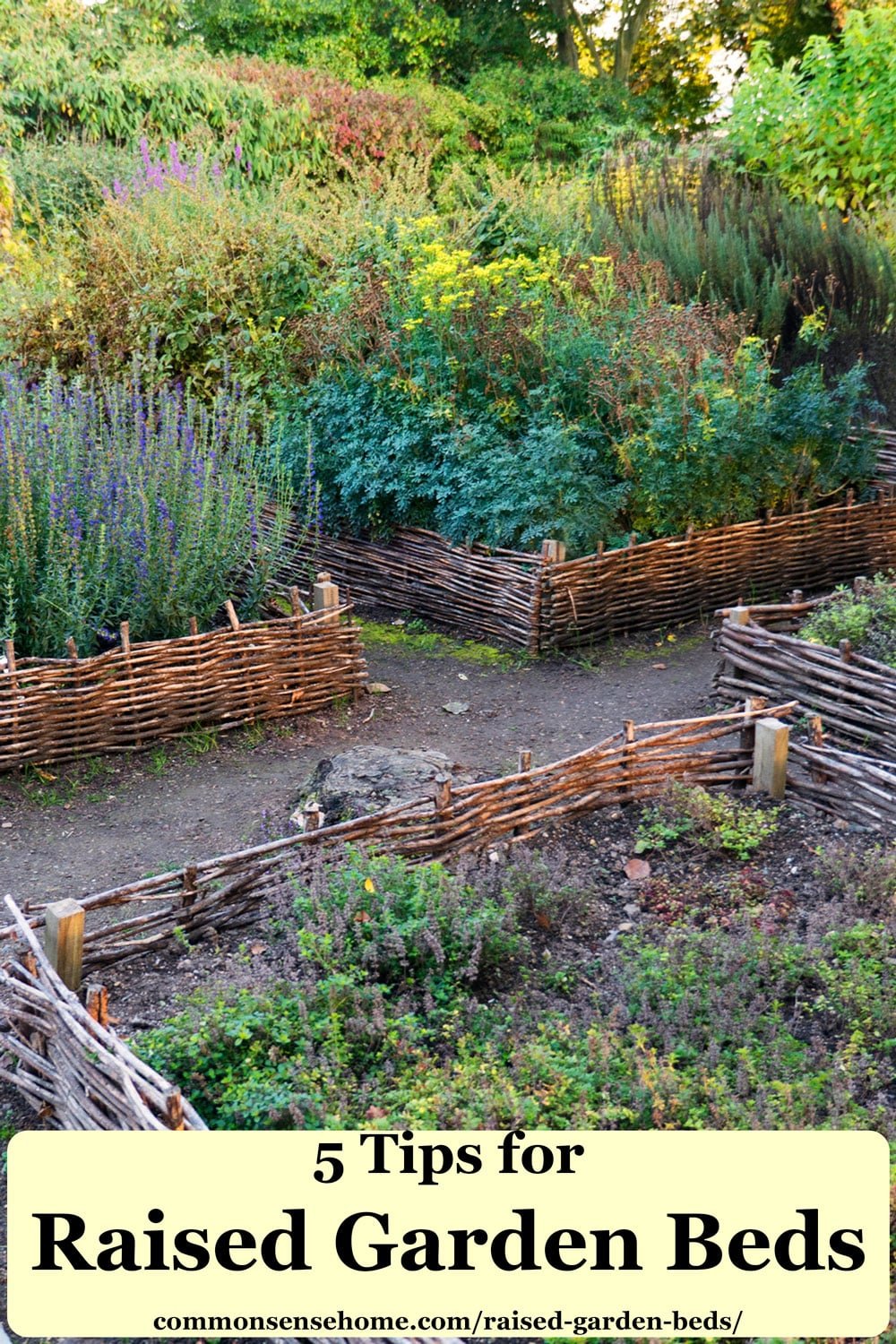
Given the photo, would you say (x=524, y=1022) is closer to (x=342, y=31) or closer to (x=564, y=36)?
(x=342, y=31)

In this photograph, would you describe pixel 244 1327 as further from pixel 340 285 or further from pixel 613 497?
pixel 340 285

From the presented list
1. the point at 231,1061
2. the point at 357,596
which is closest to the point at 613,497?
the point at 357,596

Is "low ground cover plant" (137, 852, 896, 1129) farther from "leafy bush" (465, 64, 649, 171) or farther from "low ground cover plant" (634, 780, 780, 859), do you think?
"leafy bush" (465, 64, 649, 171)

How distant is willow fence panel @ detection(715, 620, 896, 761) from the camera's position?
17.8ft

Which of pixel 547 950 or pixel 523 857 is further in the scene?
pixel 523 857

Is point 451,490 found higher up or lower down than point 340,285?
lower down

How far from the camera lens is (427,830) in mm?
4512

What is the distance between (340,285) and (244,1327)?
7.25 metres

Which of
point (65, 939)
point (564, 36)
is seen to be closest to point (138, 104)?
point (564, 36)

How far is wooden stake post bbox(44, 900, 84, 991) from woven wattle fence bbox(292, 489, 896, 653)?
403 centimetres

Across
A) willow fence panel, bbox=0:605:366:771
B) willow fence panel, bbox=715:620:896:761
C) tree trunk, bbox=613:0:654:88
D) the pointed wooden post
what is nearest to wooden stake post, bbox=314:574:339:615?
the pointed wooden post

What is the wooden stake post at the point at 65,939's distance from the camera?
3812 mm

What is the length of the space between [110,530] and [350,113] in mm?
12085

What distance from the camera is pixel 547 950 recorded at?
406cm
